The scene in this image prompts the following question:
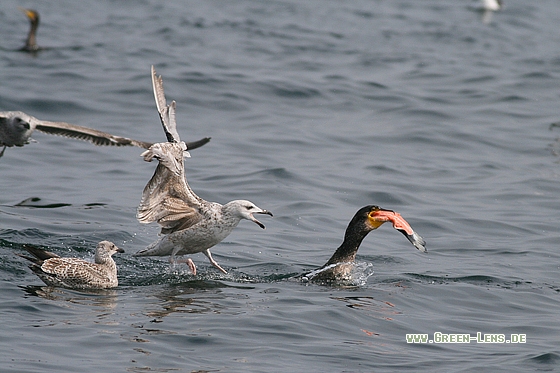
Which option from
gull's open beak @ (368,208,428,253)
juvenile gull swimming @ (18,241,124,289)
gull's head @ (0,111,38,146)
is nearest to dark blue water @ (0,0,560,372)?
juvenile gull swimming @ (18,241,124,289)

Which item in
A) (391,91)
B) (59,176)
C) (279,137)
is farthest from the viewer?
(391,91)

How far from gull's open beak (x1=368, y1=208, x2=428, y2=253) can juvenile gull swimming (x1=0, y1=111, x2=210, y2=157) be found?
216 cm

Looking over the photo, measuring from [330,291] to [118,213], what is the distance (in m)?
4.08

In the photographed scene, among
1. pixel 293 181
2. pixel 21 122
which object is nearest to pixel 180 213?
pixel 21 122

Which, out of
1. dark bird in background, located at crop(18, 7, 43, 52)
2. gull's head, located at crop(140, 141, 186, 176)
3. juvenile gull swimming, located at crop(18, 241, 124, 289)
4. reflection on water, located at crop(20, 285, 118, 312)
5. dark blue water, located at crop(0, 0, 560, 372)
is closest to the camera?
dark blue water, located at crop(0, 0, 560, 372)

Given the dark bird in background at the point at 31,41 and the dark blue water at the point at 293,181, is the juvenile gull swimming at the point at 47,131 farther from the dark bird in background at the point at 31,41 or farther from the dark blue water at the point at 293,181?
the dark bird in background at the point at 31,41

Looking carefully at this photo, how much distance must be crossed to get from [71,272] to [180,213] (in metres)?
1.63

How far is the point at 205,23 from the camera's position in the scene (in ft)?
90.0

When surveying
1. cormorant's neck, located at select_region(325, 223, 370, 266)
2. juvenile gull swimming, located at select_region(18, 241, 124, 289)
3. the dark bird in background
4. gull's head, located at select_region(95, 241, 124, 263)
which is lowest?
juvenile gull swimming, located at select_region(18, 241, 124, 289)

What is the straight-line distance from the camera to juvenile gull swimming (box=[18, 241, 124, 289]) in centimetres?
923

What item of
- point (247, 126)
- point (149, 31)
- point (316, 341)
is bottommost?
point (316, 341)

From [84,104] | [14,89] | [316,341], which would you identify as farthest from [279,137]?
[316,341]

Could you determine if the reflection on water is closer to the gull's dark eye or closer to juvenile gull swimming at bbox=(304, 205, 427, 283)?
juvenile gull swimming at bbox=(304, 205, 427, 283)

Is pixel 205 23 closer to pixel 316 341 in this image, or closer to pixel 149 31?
pixel 149 31
